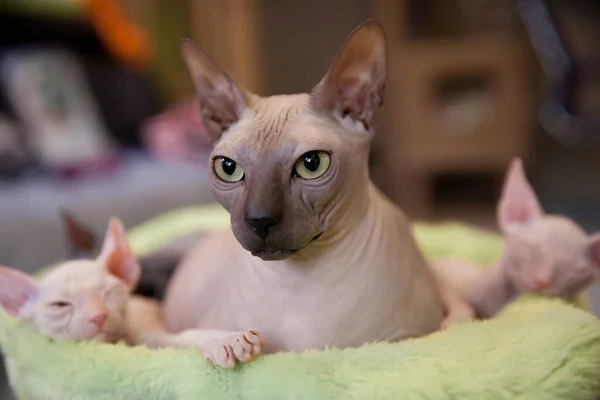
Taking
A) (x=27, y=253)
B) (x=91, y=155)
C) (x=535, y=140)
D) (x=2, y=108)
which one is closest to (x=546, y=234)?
(x=27, y=253)

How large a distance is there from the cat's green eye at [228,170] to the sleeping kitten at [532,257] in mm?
408

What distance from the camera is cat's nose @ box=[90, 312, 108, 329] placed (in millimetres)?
762

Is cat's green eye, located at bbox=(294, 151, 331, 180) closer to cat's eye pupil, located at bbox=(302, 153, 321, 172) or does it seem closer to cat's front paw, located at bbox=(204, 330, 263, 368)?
cat's eye pupil, located at bbox=(302, 153, 321, 172)

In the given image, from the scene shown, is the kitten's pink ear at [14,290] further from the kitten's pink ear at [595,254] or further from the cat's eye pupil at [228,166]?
the kitten's pink ear at [595,254]

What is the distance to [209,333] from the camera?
0.74 metres

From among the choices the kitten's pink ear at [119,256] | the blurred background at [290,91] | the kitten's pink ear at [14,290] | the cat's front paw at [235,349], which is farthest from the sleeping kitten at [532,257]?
the blurred background at [290,91]

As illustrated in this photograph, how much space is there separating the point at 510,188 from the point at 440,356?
13.2 inches

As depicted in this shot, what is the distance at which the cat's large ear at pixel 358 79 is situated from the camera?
2.30 feet

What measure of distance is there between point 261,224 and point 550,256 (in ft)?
1.36

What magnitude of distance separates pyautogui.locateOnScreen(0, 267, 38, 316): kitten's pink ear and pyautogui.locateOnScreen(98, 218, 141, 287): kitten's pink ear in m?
0.10

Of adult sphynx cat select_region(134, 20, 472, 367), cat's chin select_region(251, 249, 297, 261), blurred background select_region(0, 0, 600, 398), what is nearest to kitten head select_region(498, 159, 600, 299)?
adult sphynx cat select_region(134, 20, 472, 367)

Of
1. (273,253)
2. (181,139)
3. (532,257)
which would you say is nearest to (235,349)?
(273,253)

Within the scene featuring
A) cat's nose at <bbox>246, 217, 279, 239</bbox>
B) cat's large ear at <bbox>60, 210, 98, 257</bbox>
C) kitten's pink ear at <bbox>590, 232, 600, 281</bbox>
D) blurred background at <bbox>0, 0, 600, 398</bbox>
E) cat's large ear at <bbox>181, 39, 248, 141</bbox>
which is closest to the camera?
cat's nose at <bbox>246, 217, 279, 239</bbox>

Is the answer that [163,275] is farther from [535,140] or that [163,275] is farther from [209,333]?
[535,140]
